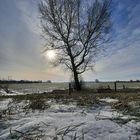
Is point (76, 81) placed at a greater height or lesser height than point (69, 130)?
greater

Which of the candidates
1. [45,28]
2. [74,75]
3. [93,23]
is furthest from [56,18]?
[74,75]

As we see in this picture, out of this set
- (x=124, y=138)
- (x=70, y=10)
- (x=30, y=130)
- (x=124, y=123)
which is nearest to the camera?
(x=124, y=138)

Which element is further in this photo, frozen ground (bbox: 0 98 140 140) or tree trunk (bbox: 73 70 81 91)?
tree trunk (bbox: 73 70 81 91)

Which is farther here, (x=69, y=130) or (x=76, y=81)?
(x=76, y=81)

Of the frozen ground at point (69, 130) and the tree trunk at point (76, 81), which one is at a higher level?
the tree trunk at point (76, 81)

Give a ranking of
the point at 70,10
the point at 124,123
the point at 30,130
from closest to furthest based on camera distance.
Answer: the point at 30,130
the point at 124,123
the point at 70,10

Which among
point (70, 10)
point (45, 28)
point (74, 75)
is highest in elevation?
point (70, 10)

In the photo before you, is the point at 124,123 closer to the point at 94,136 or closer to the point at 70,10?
the point at 94,136

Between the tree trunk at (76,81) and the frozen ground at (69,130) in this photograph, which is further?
the tree trunk at (76,81)

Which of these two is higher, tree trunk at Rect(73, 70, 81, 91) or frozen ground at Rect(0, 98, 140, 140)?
tree trunk at Rect(73, 70, 81, 91)

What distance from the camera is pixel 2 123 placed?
3.65 metres

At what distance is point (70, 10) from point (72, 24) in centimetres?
158

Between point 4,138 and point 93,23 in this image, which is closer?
point 4,138

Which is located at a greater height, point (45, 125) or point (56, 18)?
point (56, 18)
